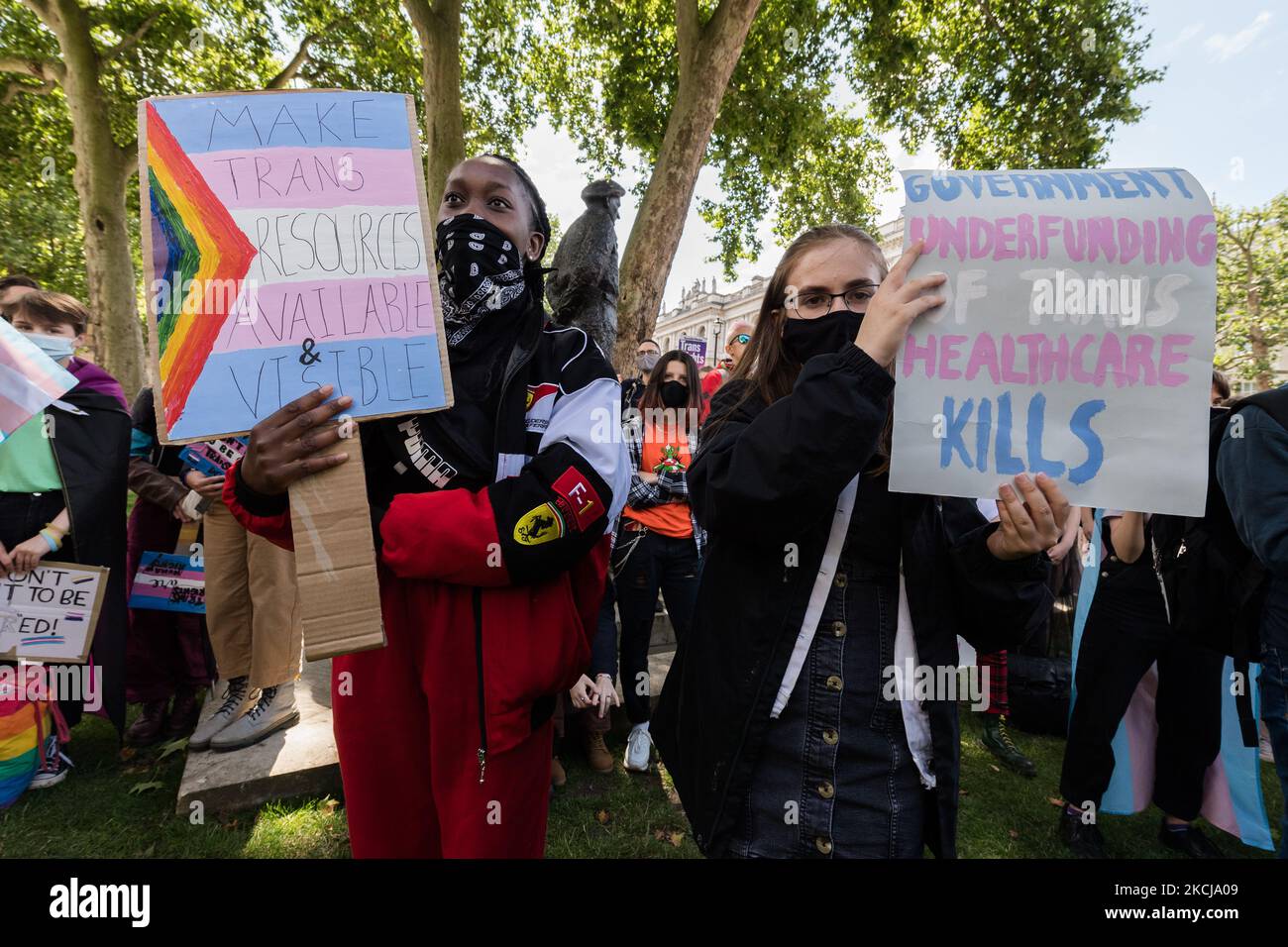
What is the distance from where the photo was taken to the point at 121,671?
10.0 ft

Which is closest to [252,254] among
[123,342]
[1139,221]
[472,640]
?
[472,640]

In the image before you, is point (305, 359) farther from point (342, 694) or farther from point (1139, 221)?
point (1139, 221)

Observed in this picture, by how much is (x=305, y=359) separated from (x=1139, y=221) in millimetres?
1742

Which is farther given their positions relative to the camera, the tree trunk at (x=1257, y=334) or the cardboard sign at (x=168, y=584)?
the tree trunk at (x=1257, y=334)

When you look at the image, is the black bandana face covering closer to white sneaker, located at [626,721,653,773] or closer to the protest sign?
the protest sign

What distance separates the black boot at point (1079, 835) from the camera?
10.4 feet

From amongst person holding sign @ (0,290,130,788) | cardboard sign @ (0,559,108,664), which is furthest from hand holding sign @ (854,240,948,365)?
person holding sign @ (0,290,130,788)

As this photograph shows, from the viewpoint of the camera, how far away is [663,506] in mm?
3887

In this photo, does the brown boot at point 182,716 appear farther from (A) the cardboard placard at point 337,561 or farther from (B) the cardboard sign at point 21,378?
(A) the cardboard placard at point 337,561

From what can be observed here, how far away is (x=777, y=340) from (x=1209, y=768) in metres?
3.52

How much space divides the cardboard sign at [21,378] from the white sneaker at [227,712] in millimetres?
1906

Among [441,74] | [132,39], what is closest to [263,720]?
[441,74]

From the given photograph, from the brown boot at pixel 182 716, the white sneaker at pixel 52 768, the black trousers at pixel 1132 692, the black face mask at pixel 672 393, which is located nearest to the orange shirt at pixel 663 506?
the black face mask at pixel 672 393

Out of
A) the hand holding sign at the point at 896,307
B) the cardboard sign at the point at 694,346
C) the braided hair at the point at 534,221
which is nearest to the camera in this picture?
the hand holding sign at the point at 896,307
